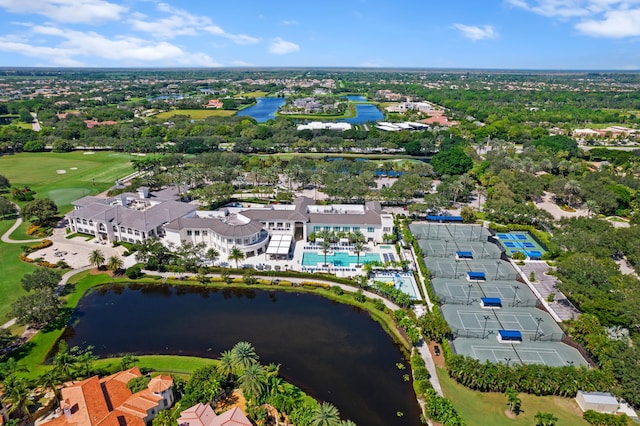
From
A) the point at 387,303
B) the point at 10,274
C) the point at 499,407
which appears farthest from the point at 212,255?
the point at 499,407

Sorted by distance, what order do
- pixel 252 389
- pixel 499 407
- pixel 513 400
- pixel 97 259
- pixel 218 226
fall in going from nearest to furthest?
1. pixel 252 389
2. pixel 513 400
3. pixel 499 407
4. pixel 97 259
5. pixel 218 226

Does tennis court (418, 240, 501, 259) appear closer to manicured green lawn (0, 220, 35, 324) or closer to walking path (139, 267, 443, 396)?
walking path (139, 267, 443, 396)

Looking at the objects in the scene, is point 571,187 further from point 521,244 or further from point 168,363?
point 168,363

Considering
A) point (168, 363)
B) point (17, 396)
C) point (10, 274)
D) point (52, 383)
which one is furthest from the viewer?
point (10, 274)

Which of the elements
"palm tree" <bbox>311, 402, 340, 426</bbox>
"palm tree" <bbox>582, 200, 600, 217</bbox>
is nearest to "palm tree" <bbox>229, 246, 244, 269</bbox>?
"palm tree" <bbox>311, 402, 340, 426</bbox>

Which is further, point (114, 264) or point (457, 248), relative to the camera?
point (457, 248)

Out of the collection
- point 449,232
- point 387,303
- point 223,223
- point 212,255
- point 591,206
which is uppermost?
point 223,223

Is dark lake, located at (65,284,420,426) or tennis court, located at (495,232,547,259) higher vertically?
tennis court, located at (495,232,547,259)

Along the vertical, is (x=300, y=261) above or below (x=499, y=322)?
above
